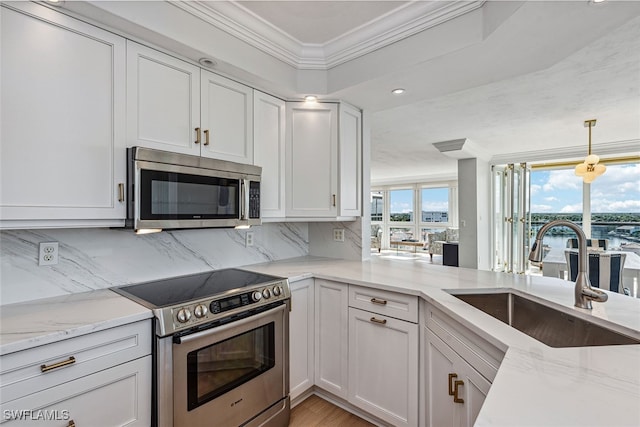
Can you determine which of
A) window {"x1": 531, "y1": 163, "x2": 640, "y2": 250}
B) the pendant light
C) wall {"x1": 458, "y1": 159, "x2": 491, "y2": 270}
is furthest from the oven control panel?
window {"x1": 531, "y1": 163, "x2": 640, "y2": 250}

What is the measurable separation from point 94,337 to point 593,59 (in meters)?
3.56

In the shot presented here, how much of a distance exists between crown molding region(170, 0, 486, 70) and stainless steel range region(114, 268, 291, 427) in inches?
58.8

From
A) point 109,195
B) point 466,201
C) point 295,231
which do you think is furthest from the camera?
point 466,201

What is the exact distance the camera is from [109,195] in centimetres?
151

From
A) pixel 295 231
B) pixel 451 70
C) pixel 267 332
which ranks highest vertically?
pixel 451 70

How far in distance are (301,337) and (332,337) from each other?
208mm

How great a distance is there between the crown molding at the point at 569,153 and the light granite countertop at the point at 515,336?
482cm

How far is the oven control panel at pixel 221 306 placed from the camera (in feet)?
4.52

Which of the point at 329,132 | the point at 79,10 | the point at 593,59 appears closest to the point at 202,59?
the point at 79,10

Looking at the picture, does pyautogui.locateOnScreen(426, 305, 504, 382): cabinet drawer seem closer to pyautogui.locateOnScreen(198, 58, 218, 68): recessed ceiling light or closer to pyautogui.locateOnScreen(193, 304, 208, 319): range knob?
pyautogui.locateOnScreen(193, 304, 208, 319): range knob

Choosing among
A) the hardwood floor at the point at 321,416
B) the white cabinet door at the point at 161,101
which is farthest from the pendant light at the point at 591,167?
the white cabinet door at the point at 161,101

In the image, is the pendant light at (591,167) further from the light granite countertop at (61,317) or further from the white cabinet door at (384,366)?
the light granite countertop at (61,317)

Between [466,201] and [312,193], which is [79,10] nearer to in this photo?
[312,193]

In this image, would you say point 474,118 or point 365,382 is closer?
point 365,382
